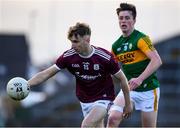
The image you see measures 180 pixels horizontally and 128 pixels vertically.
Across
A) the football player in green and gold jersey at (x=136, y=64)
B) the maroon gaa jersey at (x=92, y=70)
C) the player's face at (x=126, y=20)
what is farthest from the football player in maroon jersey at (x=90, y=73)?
the player's face at (x=126, y=20)

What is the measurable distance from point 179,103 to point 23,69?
31.1 ft

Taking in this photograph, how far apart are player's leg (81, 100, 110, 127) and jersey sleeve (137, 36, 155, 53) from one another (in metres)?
1.08

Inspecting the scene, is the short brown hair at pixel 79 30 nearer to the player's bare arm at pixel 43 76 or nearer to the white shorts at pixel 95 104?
the player's bare arm at pixel 43 76

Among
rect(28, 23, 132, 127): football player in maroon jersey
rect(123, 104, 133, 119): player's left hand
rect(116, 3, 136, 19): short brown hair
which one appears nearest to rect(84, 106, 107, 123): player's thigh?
rect(28, 23, 132, 127): football player in maroon jersey

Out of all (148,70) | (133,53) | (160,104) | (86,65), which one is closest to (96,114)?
(86,65)

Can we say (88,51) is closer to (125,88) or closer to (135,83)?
(125,88)

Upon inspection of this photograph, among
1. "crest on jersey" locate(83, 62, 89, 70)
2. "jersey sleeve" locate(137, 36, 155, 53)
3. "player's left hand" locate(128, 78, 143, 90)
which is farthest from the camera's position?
"jersey sleeve" locate(137, 36, 155, 53)

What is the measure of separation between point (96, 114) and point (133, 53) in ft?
4.52

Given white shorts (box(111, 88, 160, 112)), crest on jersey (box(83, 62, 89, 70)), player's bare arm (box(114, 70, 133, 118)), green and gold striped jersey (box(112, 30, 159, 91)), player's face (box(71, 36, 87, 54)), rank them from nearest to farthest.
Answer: player's face (box(71, 36, 87, 54)) → player's bare arm (box(114, 70, 133, 118)) → crest on jersey (box(83, 62, 89, 70)) → green and gold striped jersey (box(112, 30, 159, 91)) → white shorts (box(111, 88, 160, 112))

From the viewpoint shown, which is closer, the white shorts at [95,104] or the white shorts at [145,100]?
the white shorts at [95,104]

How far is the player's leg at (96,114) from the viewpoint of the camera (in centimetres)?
1295

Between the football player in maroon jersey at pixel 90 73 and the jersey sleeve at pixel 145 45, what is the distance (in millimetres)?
794

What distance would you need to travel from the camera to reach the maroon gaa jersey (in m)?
13.0

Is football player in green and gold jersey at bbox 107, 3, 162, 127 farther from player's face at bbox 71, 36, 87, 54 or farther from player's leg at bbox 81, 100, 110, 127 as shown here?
player's face at bbox 71, 36, 87, 54
